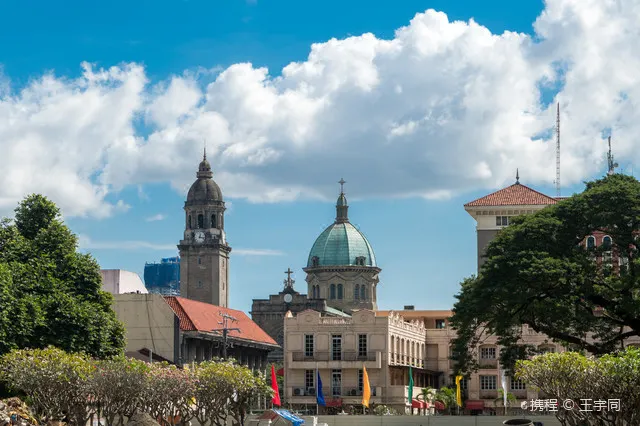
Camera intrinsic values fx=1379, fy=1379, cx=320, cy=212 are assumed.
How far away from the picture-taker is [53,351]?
2849 inches

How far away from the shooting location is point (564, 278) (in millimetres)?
76062

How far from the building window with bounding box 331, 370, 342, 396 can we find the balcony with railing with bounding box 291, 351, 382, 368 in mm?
1232

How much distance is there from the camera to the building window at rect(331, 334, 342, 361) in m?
141

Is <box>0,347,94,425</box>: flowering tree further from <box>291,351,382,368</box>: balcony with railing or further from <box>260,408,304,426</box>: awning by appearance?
<box>291,351,382,368</box>: balcony with railing

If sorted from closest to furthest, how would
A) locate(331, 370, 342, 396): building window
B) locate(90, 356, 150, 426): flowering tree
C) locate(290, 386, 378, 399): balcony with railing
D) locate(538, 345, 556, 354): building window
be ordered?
1. locate(90, 356, 150, 426): flowering tree
2. locate(538, 345, 556, 354): building window
3. locate(290, 386, 378, 399): balcony with railing
4. locate(331, 370, 342, 396): building window

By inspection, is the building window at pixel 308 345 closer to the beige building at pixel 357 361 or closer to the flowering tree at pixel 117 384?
the beige building at pixel 357 361

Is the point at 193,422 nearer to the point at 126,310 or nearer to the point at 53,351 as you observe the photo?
the point at 53,351

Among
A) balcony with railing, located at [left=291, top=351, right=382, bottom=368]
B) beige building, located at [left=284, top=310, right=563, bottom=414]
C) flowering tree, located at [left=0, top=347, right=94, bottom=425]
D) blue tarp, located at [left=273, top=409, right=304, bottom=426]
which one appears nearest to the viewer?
flowering tree, located at [left=0, top=347, right=94, bottom=425]

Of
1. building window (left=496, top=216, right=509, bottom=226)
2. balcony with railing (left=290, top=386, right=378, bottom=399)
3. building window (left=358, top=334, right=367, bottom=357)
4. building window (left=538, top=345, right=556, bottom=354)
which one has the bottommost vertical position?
balcony with railing (left=290, top=386, right=378, bottom=399)

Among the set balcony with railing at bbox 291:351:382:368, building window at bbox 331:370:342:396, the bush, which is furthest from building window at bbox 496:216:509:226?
the bush

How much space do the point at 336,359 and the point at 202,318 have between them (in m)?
14.3

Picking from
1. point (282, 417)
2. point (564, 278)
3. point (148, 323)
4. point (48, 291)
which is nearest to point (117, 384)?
point (282, 417)

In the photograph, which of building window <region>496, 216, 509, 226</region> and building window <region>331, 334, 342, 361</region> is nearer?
building window <region>331, 334, 342, 361</region>

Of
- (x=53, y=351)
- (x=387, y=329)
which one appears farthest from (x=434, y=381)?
(x=53, y=351)
